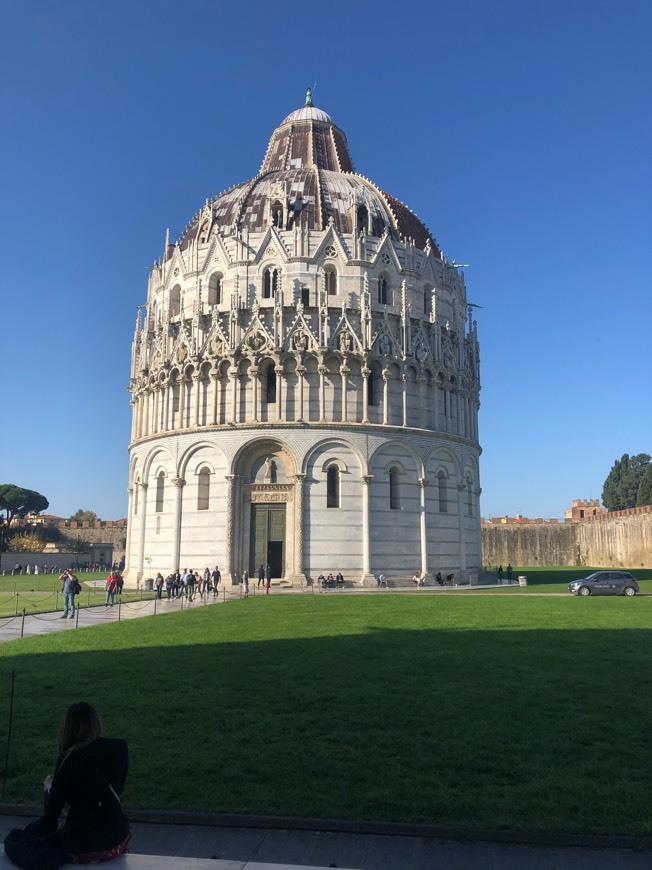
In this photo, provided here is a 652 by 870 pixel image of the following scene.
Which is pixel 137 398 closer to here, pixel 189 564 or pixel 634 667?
pixel 189 564

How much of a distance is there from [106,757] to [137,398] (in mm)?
49948

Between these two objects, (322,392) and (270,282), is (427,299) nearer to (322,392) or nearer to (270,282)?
(270,282)

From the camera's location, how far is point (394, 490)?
152 ft

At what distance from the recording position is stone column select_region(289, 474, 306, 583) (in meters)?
43.2

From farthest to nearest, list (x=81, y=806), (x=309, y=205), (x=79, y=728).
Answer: (x=309, y=205) → (x=79, y=728) → (x=81, y=806)

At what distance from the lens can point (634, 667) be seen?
15039 mm

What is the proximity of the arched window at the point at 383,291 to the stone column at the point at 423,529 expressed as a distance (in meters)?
12.6

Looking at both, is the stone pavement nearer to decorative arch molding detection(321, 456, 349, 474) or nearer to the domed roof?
decorative arch molding detection(321, 456, 349, 474)

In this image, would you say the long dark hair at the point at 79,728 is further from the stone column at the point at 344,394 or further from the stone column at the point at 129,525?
the stone column at the point at 129,525

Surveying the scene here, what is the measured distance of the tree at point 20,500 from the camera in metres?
117

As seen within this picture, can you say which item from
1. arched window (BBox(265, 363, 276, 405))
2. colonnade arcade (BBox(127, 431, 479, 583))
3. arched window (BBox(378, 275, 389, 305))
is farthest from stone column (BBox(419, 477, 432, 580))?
arched window (BBox(378, 275, 389, 305))

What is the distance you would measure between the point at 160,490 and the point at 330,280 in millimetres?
18501

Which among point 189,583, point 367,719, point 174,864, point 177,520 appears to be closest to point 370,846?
point 174,864

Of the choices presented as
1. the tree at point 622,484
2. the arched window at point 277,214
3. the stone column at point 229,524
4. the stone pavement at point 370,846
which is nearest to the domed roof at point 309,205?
the arched window at point 277,214
